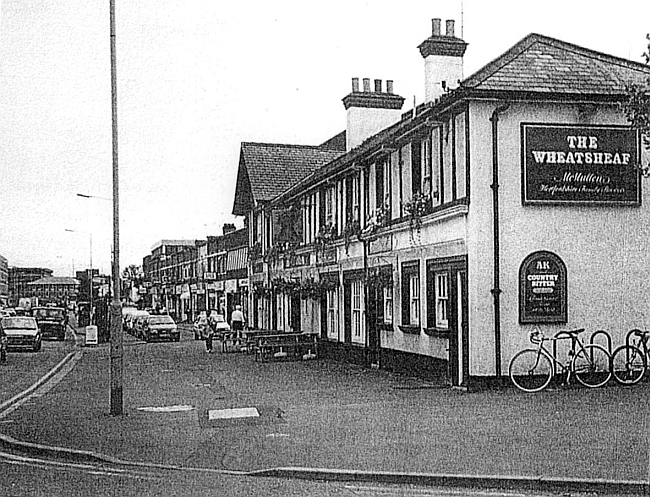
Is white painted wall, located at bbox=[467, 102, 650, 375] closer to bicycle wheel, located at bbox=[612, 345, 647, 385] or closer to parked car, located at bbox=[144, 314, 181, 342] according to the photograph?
bicycle wheel, located at bbox=[612, 345, 647, 385]

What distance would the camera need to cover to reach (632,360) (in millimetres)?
18812

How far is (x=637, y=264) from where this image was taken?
19.4m

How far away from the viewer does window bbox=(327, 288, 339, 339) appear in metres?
30.2

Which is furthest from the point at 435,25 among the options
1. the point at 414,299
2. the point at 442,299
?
the point at 442,299

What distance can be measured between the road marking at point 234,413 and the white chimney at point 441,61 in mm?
11319

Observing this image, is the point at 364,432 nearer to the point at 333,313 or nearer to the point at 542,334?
the point at 542,334

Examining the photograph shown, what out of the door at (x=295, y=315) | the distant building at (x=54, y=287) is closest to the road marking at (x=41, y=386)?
the door at (x=295, y=315)

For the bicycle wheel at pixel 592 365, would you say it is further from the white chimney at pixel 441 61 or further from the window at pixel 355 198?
the window at pixel 355 198

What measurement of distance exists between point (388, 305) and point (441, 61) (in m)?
6.31

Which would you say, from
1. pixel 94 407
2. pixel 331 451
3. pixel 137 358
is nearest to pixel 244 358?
pixel 137 358

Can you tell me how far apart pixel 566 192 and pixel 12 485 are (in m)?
12.2

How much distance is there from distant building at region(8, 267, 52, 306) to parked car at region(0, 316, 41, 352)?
10130 centimetres

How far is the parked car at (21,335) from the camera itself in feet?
139

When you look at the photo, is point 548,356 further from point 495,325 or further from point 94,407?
point 94,407
